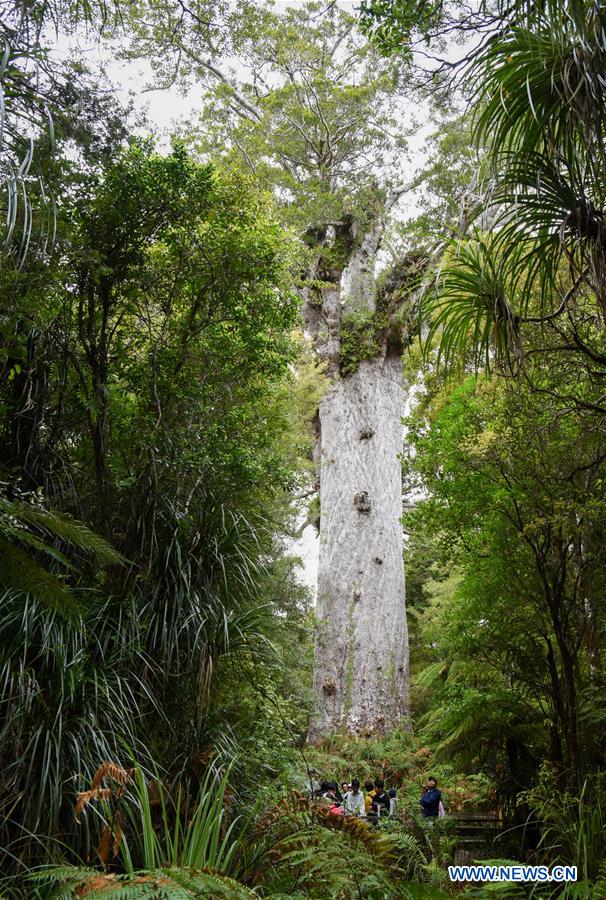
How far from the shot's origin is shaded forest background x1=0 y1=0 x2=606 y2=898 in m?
3.25

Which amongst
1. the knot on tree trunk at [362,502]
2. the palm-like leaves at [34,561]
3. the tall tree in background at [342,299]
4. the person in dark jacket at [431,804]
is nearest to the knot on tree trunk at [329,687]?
the tall tree in background at [342,299]

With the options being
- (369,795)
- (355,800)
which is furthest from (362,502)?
(355,800)

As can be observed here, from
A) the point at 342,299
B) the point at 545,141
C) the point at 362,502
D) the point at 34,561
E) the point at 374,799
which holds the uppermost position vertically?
the point at 342,299

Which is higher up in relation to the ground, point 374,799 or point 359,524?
point 359,524

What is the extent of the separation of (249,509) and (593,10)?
3603mm

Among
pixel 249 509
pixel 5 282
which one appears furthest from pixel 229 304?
pixel 5 282

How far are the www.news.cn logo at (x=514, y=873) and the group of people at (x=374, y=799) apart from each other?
141 cm

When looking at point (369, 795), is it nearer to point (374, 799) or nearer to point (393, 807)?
point (374, 799)

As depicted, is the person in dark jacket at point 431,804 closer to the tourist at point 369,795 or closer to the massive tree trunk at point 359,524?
the tourist at point 369,795

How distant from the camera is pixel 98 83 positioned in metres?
4.62

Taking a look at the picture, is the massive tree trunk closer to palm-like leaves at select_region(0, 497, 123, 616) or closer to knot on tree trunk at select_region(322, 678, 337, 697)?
knot on tree trunk at select_region(322, 678, 337, 697)

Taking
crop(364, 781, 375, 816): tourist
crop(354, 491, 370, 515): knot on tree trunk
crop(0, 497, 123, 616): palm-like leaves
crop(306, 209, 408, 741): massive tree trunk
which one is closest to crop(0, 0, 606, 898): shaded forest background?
crop(0, 497, 123, 616): palm-like leaves

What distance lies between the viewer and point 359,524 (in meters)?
10.5

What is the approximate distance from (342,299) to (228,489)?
890 centimetres
